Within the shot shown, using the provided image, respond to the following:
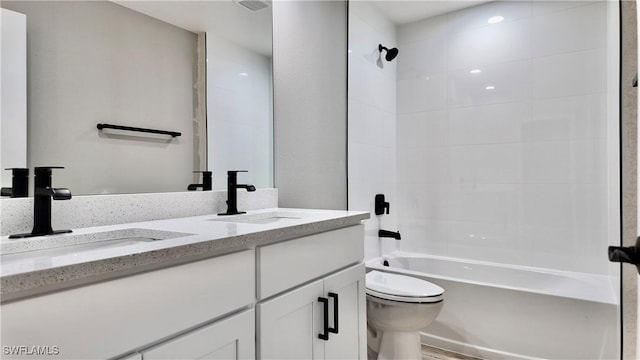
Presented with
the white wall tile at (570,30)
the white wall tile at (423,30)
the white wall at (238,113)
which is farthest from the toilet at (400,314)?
the white wall tile at (423,30)

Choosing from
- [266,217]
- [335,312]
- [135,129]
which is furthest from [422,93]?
[135,129]

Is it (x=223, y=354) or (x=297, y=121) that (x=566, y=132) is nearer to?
(x=297, y=121)

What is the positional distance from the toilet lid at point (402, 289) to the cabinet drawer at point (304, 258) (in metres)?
0.46

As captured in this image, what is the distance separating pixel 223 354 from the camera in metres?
0.90

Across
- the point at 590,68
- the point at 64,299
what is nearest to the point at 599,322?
the point at 590,68

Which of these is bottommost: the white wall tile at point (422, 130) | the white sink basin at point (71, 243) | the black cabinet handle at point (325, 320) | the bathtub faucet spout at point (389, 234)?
the black cabinet handle at point (325, 320)

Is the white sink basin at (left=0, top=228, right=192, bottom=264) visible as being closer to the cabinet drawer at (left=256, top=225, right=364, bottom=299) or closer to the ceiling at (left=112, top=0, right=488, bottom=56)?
the cabinet drawer at (left=256, top=225, right=364, bottom=299)

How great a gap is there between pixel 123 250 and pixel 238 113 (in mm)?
1095

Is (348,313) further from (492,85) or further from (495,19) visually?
(495,19)

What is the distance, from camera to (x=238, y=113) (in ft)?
5.67

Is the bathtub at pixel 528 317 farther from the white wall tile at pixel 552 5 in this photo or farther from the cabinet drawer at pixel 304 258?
the white wall tile at pixel 552 5

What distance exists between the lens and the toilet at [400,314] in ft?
5.99

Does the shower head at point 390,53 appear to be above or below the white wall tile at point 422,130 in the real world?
above

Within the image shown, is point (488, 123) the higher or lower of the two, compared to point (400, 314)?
higher
